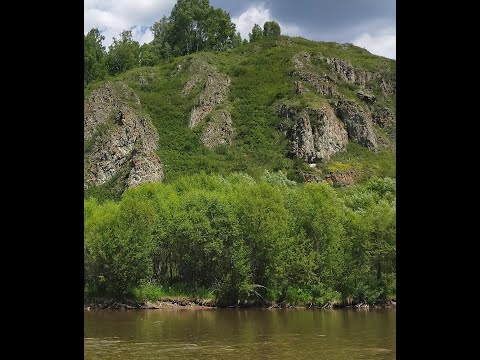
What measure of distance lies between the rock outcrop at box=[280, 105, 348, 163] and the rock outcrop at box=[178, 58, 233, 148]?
419 inches

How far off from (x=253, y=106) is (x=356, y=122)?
698 inches

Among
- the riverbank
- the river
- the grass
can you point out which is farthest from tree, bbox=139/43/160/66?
the river

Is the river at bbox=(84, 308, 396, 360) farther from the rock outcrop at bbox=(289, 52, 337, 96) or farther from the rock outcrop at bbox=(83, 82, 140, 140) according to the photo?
the rock outcrop at bbox=(289, 52, 337, 96)

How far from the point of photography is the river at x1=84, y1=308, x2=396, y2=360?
2552 cm

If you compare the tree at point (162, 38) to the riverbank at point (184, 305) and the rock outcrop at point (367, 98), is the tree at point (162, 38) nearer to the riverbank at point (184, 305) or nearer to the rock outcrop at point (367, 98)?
the rock outcrop at point (367, 98)

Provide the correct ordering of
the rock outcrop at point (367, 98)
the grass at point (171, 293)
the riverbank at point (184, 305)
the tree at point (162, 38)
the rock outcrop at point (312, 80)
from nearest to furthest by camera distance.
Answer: the riverbank at point (184, 305)
the grass at point (171, 293)
the rock outcrop at point (312, 80)
the rock outcrop at point (367, 98)
the tree at point (162, 38)

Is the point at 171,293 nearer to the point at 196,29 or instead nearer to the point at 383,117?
the point at 383,117

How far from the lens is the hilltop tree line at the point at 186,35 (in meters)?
112

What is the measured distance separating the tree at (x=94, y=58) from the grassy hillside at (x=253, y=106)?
18.3ft

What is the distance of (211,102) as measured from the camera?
90.7 metres

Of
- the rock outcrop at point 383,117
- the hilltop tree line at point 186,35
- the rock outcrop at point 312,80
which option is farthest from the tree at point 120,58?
the rock outcrop at point 383,117
